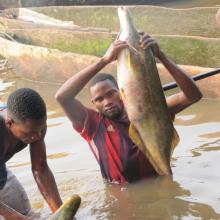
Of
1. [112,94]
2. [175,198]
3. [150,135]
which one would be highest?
[112,94]

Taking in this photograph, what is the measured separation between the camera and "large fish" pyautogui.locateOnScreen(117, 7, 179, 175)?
3748 mm

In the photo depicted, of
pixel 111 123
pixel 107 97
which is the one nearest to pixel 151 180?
pixel 111 123

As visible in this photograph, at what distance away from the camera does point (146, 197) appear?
466 centimetres

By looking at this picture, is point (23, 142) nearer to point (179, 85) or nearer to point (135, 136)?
point (135, 136)

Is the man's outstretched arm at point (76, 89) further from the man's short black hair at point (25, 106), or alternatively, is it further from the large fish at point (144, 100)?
the man's short black hair at point (25, 106)

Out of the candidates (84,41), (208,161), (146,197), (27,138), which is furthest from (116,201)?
(84,41)

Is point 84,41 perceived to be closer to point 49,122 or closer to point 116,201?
point 49,122

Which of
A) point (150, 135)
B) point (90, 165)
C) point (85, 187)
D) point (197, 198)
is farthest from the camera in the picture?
point (90, 165)

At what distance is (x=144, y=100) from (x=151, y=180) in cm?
103

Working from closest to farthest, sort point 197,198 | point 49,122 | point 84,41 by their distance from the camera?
point 197,198
point 49,122
point 84,41

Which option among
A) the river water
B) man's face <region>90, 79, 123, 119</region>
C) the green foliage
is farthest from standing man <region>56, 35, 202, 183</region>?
the green foliage

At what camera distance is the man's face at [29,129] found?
134 inches

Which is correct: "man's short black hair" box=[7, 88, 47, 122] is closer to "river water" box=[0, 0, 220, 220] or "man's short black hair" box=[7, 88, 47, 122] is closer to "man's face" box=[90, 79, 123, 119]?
"man's face" box=[90, 79, 123, 119]

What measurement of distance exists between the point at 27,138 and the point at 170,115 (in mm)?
1238
